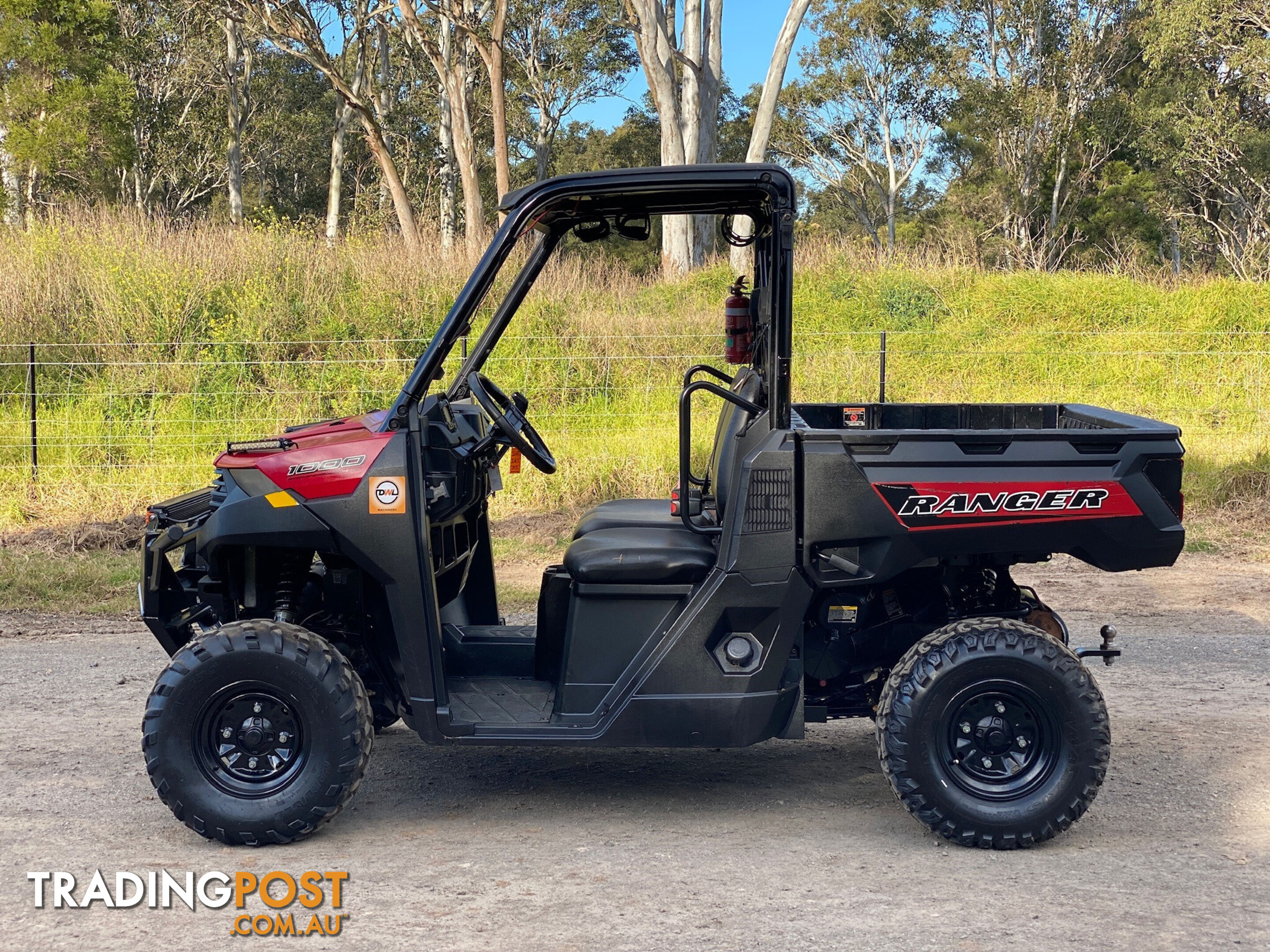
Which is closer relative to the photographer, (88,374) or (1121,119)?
(88,374)

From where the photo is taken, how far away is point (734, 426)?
4691mm

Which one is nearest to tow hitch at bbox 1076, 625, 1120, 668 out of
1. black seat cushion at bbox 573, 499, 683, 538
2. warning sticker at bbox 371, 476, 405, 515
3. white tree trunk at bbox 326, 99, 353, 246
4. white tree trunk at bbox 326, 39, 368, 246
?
black seat cushion at bbox 573, 499, 683, 538

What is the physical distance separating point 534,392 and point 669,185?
8774 millimetres

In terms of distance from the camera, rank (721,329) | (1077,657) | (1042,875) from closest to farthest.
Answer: (1042,875) < (1077,657) < (721,329)

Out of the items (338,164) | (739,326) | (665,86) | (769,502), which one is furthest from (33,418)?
(338,164)

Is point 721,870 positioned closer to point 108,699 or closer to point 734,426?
point 734,426

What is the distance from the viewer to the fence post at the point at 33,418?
11805 mm

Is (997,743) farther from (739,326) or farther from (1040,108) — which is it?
(1040,108)

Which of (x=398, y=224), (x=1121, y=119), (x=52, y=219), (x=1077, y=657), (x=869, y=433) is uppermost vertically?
(x=1121, y=119)

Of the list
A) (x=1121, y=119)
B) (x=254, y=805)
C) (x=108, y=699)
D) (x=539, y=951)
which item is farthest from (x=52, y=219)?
(x=1121, y=119)

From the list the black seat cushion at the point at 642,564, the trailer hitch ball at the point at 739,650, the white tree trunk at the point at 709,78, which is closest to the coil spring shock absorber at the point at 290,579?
the black seat cushion at the point at 642,564

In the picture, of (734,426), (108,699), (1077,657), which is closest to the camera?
(1077,657)

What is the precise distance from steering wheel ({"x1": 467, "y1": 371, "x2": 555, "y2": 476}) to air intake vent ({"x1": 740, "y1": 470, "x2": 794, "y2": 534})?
2.45ft

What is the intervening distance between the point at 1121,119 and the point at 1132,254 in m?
4.20
